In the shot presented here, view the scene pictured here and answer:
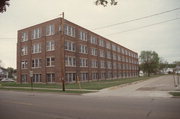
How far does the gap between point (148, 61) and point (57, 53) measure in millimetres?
72569

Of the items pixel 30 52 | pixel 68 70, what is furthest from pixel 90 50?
pixel 30 52

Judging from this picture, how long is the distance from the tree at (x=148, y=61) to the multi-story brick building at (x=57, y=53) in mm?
50502

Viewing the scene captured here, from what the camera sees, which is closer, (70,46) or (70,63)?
(70,63)

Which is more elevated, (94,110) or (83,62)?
(83,62)

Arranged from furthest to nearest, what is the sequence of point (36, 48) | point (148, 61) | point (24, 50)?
1. point (148, 61)
2. point (24, 50)
3. point (36, 48)

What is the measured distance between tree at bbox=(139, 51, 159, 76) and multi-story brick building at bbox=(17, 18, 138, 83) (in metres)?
50.5

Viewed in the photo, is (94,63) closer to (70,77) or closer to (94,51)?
(94,51)

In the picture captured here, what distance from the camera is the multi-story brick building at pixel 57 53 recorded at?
34.5 metres

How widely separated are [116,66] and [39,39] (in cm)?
3270

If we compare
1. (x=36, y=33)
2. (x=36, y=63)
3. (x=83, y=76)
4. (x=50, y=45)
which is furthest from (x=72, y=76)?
(x=36, y=33)

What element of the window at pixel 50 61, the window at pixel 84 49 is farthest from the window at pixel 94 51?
the window at pixel 50 61

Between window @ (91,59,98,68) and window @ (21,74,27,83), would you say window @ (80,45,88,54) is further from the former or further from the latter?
window @ (21,74,27,83)

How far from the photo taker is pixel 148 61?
95.6 m

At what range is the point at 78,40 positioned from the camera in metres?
39.5
